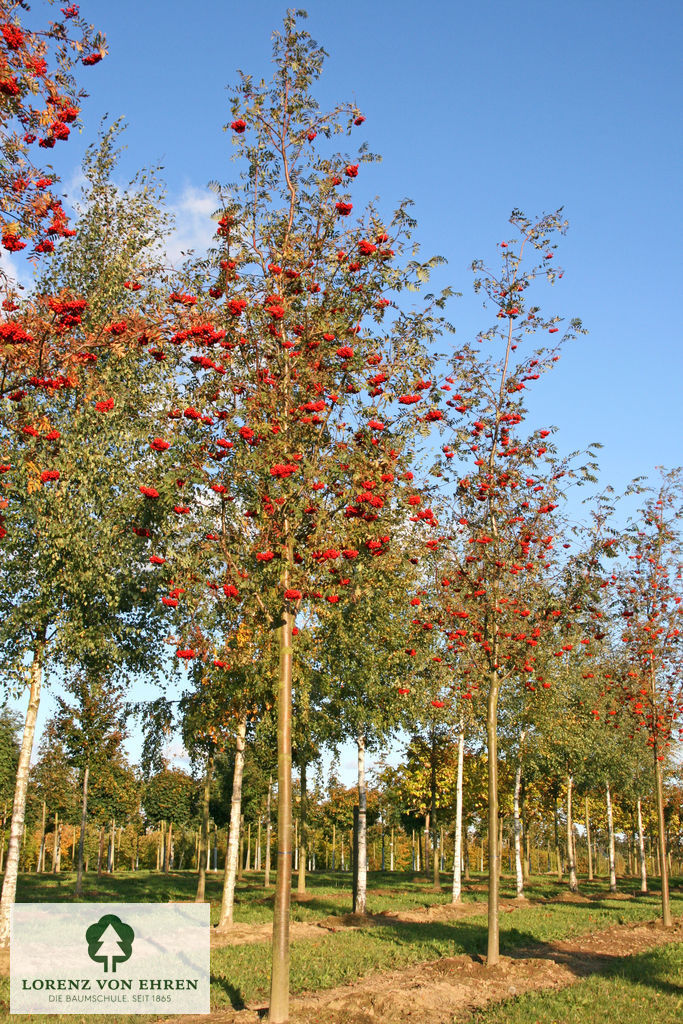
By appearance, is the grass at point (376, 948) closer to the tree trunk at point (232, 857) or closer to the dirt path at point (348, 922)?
the dirt path at point (348, 922)

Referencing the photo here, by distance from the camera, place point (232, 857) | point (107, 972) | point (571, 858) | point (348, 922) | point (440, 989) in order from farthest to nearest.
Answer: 1. point (571, 858)
2. point (348, 922)
3. point (232, 857)
4. point (440, 989)
5. point (107, 972)

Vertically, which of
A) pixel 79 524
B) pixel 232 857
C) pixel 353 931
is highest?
pixel 79 524

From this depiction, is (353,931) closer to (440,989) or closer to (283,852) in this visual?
(440,989)

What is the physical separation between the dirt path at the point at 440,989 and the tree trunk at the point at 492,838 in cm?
39

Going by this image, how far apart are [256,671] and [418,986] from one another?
21.6 ft

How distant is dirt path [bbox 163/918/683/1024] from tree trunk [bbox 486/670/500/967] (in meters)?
0.39

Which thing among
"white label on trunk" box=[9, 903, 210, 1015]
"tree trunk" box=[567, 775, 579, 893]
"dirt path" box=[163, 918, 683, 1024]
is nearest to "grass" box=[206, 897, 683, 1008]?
"white label on trunk" box=[9, 903, 210, 1015]

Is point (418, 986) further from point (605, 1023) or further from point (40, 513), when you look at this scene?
point (40, 513)

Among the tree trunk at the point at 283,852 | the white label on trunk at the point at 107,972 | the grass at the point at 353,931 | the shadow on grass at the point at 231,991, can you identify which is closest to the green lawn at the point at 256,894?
the grass at the point at 353,931

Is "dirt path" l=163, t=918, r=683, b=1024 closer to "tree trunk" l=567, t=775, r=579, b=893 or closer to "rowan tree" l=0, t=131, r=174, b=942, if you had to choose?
"rowan tree" l=0, t=131, r=174, b=942

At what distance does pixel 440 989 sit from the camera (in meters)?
12.3

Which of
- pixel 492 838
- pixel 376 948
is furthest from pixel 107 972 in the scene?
pixel 492 838

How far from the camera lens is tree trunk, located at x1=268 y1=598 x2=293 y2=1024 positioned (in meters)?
9.18

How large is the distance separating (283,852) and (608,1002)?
6.16 metres
